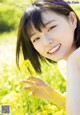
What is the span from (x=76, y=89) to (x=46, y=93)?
46 cm

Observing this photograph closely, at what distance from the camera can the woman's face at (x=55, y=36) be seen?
4.39 feet

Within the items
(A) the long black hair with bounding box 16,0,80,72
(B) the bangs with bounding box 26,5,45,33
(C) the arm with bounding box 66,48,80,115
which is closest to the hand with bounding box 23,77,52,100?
(A) the long black hair with bounding box 16,0,80,72

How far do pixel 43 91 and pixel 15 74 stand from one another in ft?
0.67

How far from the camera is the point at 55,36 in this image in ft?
4.40

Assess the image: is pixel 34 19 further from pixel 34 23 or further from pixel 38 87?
pixel 38 87

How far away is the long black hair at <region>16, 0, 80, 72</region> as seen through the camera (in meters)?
1.32

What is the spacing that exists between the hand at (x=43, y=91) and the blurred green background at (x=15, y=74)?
0.06 metres

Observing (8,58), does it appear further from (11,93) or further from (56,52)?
(56,52)

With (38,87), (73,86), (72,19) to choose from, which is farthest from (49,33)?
(73,86)

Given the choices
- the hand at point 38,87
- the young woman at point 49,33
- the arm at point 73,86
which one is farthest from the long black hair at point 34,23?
the arm at point 73,86

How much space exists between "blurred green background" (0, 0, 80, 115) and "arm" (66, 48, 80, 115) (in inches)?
19.9

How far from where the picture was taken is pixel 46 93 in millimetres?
1412

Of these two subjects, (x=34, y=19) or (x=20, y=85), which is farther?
(x=20, y=85)

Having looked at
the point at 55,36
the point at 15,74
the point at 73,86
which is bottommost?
the point at 73,86
